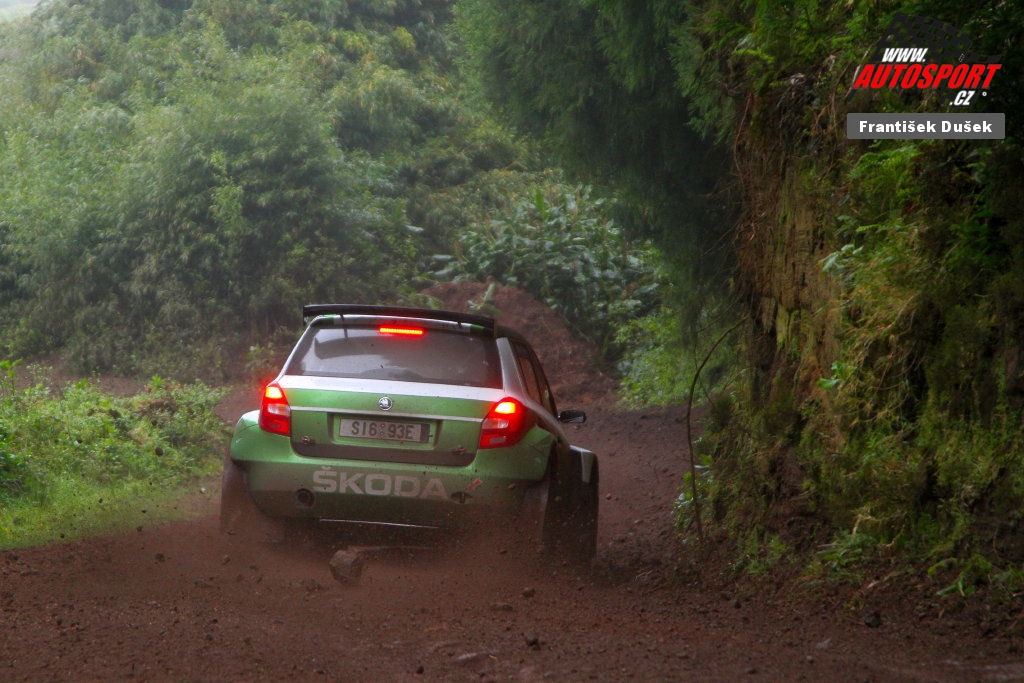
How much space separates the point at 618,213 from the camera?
1596cm

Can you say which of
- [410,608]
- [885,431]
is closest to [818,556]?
[885,431]

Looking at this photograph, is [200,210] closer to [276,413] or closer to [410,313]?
[410,313]

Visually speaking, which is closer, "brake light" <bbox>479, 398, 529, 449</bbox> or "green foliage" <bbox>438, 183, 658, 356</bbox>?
"brake light" <bbox>479, 398, 529, 449</bbox>

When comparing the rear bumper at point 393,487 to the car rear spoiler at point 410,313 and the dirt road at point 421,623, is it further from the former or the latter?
the car rear spoiler at point 410,313

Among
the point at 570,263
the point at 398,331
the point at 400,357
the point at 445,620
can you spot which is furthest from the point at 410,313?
the point at 570,263

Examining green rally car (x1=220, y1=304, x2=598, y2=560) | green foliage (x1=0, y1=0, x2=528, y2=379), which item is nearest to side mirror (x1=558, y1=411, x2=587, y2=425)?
green rally car (x1=220, y1=304, x2=598, y2=560)

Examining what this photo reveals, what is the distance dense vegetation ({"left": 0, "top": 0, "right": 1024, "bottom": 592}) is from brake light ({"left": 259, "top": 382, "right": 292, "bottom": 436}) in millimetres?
2690

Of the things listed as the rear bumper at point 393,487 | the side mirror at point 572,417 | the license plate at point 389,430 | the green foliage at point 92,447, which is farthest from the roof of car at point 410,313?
the green foliage at point 92,447

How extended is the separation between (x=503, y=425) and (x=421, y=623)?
5.36 feet

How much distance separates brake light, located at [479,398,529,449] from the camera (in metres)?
7.16

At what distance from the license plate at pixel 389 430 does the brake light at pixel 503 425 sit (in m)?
0.33

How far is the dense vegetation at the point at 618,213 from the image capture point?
612 cm

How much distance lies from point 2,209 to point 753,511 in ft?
73.3

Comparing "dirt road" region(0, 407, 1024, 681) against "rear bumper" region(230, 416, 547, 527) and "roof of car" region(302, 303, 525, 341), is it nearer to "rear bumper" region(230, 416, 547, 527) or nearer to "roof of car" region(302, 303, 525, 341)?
"rear bumper" region(230, 416, 547, 527)
